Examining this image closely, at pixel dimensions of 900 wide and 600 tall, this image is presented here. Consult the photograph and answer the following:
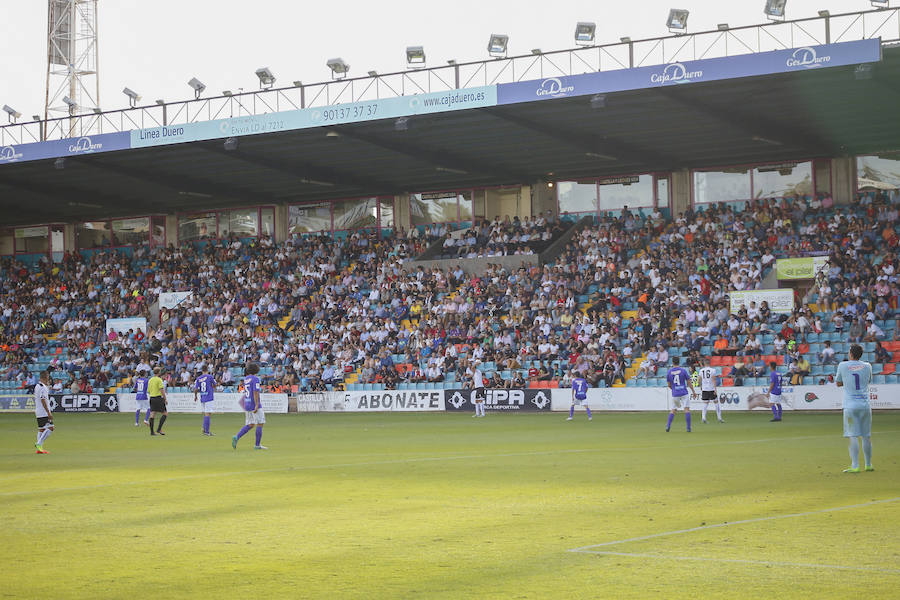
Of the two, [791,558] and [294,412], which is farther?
[294,412]

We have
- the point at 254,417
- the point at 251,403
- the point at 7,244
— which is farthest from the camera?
the point at 7,244

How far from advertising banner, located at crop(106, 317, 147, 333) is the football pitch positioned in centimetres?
3296

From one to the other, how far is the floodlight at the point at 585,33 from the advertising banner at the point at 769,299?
10942 millimetres

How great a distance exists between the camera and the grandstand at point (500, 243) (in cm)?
3928

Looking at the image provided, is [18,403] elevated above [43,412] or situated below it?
below

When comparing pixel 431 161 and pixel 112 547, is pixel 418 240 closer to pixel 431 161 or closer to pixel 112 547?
pixel 431 161

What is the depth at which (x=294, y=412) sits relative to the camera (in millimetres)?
44844

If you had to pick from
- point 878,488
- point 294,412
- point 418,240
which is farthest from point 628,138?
point 878,488

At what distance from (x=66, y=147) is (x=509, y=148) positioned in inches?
768

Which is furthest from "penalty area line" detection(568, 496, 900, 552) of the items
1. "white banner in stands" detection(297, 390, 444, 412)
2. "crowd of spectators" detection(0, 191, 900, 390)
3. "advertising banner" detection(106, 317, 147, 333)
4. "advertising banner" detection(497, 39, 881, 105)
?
"advertising banner" detection(106, 317, 147, 333)

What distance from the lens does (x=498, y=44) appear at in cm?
3934

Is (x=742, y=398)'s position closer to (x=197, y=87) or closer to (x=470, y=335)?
(x=470, y=335)

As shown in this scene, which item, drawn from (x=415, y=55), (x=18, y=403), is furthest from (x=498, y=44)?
(x=18, y=403)

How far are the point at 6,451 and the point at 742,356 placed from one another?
24501mm
